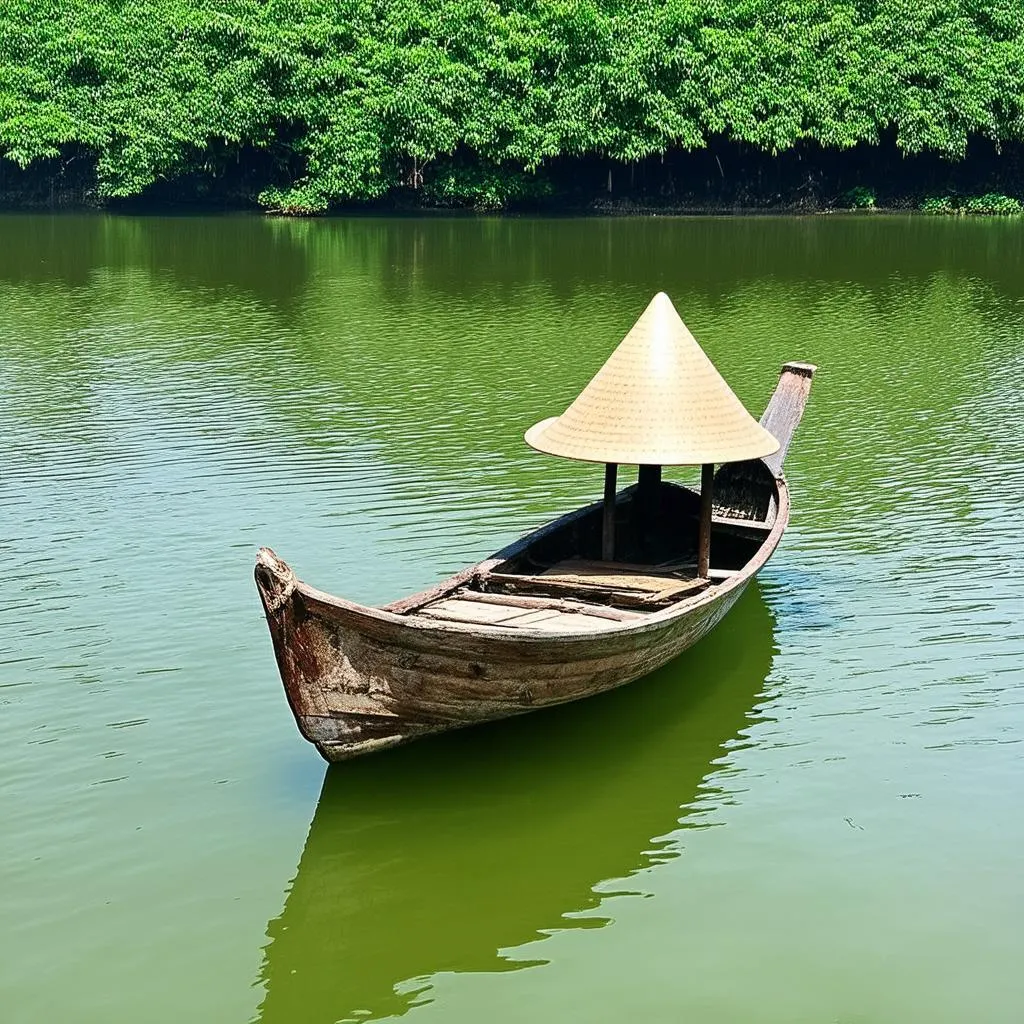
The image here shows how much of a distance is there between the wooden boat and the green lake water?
496mm

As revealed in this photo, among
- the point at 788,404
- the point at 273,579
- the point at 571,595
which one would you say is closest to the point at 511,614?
the point at 571,595

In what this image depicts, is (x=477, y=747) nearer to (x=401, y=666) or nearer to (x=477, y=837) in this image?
(x=477, y=837)

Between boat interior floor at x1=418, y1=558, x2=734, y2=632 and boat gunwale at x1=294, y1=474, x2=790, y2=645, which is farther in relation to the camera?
boat interior floor at x1=418, y1=558, x2=734, y2=632

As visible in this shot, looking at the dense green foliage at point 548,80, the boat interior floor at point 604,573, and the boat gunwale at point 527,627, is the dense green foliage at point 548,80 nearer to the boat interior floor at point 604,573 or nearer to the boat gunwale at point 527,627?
the boat interior floor at point 604,573

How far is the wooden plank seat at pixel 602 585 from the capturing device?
28.8ft

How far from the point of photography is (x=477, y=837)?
7289 mm

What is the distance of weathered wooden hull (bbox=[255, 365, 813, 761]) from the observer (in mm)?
6945

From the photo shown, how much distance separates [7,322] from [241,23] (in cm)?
2024

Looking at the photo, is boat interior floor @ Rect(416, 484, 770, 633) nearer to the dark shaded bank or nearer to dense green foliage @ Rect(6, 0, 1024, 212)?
dense green foliage @ Rect(6, 0, 1024, 212)

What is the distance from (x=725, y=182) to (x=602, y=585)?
35.4 m

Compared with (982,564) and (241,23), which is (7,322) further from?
(241,23)

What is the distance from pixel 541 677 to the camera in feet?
25.1

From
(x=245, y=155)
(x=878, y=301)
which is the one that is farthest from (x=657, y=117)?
(x=878, y=301)

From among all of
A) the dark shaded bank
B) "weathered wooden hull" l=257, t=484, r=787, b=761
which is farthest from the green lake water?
the dark shaded bank
